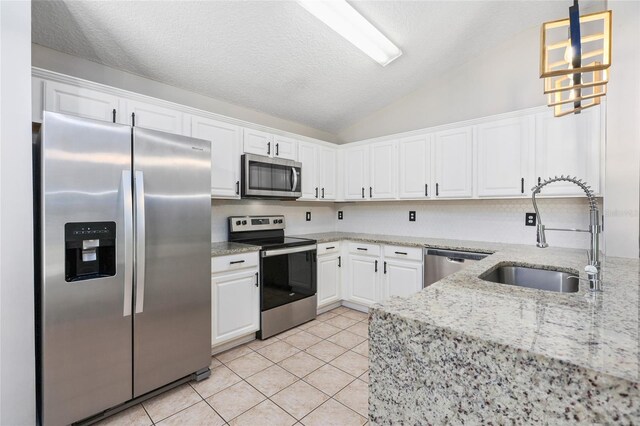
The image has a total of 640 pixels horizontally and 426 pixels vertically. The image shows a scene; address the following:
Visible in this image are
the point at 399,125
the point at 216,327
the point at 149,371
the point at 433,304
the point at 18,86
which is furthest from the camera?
the point at 399,125

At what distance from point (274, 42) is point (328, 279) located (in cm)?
246

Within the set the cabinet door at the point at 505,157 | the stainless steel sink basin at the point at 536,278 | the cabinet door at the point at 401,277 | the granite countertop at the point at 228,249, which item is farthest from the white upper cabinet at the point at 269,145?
the stainless steel sink basin at the point at 536,278

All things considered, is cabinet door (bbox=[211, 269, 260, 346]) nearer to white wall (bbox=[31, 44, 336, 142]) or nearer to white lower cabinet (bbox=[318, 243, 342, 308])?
white lower cabinet (bbox=[318, 243, 342, 308])

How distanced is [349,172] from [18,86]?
3.12 meters

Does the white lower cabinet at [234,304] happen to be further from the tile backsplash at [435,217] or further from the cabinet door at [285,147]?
the cabinet door at [285,147]

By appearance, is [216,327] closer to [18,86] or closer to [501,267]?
[18,86]

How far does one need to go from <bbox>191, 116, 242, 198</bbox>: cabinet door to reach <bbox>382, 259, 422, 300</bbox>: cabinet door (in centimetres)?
179

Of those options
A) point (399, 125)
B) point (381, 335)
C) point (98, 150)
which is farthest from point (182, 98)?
point (381, 335)

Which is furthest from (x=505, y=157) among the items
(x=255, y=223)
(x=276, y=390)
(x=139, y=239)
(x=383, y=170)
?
(x=139, y=239)

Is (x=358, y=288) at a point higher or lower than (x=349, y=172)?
lower

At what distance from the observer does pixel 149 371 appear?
6.31 feet

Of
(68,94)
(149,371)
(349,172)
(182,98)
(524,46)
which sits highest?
(524,46)

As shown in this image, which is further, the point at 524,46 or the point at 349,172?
the point at 349,172

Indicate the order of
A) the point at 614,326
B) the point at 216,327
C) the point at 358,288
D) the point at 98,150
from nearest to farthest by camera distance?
the point at 614,326 < the point at 98,150 < the point at 216,327 < the point at 358,288
